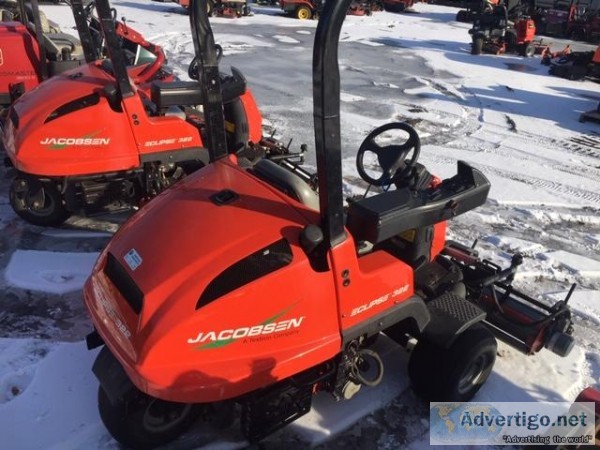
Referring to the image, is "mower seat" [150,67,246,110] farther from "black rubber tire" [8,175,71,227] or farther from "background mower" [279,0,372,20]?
"background mower" [279,0,372,20]

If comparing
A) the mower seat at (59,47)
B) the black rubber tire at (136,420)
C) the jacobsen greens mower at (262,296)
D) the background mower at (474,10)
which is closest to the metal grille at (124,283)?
the jacobsen greens mower at (262,296)

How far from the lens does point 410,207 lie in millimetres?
2404

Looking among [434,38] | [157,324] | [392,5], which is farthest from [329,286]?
[392,5]

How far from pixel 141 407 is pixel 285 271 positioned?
0.93m

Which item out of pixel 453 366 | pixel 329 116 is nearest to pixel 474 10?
pixel 453 366

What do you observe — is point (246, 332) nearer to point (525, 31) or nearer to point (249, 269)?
point (249, 269)

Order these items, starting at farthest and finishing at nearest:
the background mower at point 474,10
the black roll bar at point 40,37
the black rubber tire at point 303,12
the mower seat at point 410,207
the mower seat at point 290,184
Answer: the black rubber tire at point 303,12 < the background mower at point 474,10 < the black roll bar at point 40,37 < the mower seat at point 290,184 < the mower seat at point 410,207

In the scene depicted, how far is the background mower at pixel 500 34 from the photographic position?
13.6 metres

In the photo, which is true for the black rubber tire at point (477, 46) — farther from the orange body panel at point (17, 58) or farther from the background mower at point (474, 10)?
the orange body panel at point (17, 58)

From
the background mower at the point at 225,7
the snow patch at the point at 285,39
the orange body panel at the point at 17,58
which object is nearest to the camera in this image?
the orange body panel at the point at 17,58

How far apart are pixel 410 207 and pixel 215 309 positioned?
98 centimetres

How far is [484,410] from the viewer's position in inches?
116

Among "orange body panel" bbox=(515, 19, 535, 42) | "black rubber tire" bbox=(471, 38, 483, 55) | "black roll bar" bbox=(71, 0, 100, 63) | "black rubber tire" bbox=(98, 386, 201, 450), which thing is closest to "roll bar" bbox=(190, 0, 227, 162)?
"black rubber tire" bbox=(98, 386, 201, 450)

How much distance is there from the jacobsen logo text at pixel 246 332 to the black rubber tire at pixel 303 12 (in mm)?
17362
